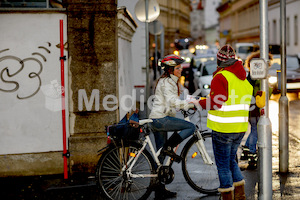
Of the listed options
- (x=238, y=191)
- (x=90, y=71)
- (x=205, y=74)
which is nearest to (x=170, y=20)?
(x=205, y=74)

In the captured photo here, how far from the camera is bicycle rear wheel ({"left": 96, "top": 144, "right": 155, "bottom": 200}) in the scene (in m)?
5.71

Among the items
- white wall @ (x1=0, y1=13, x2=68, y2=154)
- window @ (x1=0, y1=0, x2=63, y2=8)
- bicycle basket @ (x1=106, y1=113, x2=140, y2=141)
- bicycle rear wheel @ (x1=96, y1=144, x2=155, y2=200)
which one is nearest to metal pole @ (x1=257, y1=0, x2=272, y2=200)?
bicycle rear wheel @ (x1=96, y1=144, x2=155, y2=200)

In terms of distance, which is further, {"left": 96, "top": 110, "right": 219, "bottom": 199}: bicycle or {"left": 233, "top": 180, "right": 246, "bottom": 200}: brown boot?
{"left": 96, "top": 110, "right": 219, "bottom": 199}: bicycle

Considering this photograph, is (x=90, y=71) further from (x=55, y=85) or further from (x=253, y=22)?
(x=253, y=22)

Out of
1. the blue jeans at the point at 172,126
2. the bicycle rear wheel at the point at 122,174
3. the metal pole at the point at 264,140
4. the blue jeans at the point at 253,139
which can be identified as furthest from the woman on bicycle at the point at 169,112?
the blue jeans at the point at 253,139

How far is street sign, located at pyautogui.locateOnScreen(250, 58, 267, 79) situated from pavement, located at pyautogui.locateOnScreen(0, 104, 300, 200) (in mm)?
1711

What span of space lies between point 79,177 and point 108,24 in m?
2.29

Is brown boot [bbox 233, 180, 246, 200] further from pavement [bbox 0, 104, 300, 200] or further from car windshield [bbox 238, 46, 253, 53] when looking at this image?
car windshield [bbox 238, 46, 253, 53]

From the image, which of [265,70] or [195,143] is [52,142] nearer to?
[195,143]

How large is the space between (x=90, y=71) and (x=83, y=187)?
5.58ft

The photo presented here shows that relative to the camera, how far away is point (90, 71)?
7121 mm

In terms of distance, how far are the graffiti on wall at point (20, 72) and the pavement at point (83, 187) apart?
127 cm

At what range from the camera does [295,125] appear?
39.3ft

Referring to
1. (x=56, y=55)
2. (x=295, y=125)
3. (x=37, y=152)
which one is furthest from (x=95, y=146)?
(x=295, y=125)
